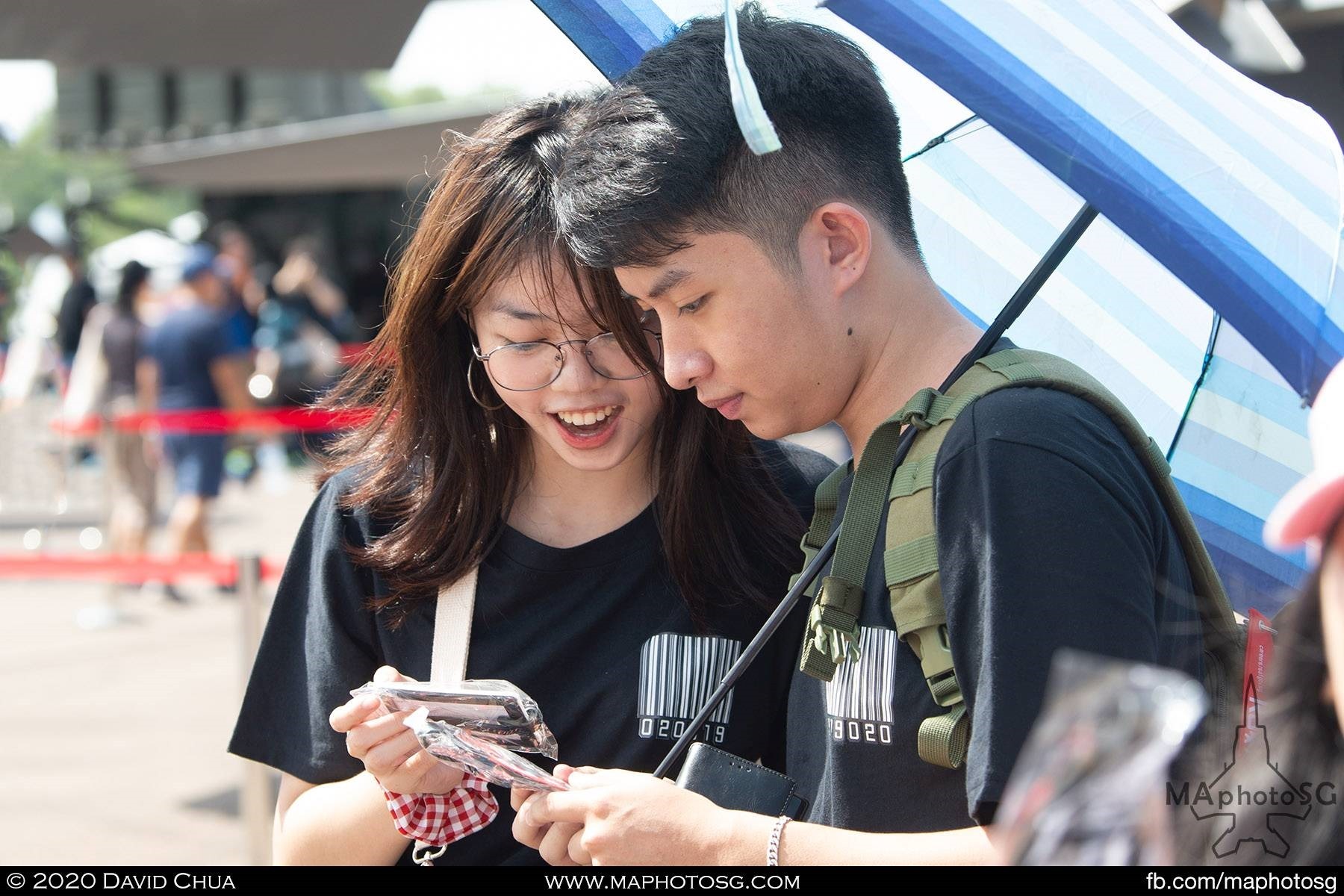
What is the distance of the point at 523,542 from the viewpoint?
7.52 ft

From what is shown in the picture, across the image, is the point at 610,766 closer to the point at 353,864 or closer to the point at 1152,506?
the point at 353,864

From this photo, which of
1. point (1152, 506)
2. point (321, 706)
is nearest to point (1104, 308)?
point (1152, 506)

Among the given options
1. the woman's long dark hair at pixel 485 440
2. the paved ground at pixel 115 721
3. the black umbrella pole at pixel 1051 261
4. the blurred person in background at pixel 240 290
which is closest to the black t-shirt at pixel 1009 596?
the black umbrella pole at pixel 1051 261

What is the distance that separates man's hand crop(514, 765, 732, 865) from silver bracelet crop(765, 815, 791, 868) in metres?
0.06

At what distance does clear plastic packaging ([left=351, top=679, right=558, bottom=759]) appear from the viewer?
6.06 ft

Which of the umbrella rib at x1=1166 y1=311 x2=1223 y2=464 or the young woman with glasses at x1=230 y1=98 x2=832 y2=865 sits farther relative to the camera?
the young woman with glasses at x1=230 y1=98 x2=832 y2=865

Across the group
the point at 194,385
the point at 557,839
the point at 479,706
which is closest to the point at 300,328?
the point at 194,385

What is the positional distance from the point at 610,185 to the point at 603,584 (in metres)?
0.73

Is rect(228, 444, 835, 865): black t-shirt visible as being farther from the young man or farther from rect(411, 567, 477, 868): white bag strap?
the young man

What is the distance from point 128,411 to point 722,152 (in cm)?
877

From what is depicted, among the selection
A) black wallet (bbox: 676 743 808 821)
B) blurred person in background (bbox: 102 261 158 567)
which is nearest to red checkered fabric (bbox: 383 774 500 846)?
black wallet (bbox: 676 743 808 821)

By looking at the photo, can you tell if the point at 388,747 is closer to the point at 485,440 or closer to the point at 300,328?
the point at 485,440

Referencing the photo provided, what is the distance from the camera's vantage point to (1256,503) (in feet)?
6.28

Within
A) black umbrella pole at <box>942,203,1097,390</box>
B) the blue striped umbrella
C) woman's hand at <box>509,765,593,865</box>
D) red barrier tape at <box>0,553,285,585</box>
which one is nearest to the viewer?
the blue striped umbrella
